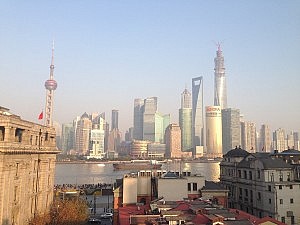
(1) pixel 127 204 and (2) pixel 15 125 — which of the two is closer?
(2) pixel 15 125

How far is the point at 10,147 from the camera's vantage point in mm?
33156

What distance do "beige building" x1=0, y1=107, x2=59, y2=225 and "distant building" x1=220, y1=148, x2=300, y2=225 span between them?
3094 cm

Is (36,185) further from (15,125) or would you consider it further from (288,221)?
(288,221)

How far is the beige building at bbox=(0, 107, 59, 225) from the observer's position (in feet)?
108

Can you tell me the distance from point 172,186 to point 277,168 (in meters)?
15.7

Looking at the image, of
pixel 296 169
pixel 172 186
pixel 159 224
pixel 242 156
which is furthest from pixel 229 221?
pixel 242 156

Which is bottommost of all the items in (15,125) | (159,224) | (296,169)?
(159,224)

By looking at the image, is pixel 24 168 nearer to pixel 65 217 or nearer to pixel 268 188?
pixel 65 217

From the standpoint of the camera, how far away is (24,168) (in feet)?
126

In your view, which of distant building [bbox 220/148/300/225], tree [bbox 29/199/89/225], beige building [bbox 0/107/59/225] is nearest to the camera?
beige building [bbox 0/107/59/225]

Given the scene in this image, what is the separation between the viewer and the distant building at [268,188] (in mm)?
44656

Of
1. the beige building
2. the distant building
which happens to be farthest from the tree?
the distant building

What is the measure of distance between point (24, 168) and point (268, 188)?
3285 centimetres

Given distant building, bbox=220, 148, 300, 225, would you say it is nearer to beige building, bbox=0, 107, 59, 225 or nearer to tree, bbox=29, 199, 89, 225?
tree, bbox=29, 199, 89, 225
